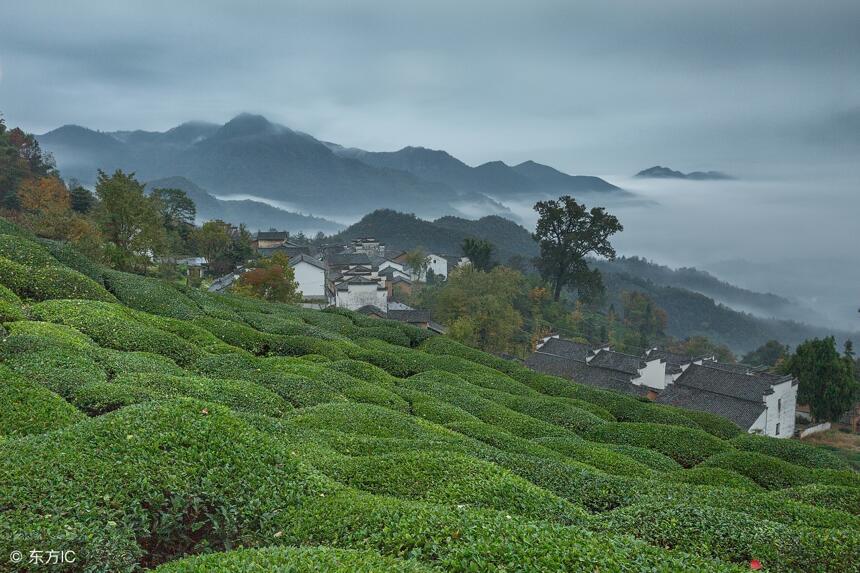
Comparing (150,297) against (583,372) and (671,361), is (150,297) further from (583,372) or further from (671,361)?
(671,361)

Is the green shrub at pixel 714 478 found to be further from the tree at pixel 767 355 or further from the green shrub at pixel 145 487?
the tree at pixel 767 355

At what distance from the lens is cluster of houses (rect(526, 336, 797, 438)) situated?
34.6 metres

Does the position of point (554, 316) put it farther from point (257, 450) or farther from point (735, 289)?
point (735, 289)

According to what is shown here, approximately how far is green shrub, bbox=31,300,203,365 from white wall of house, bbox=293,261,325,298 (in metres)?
38.9

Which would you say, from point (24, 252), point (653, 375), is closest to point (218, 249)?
point (24, 252)

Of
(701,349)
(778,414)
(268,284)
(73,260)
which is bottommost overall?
(701,349)

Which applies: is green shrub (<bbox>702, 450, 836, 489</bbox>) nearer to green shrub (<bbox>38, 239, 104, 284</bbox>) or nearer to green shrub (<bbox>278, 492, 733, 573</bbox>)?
green shrub (<bbox>278, 492, 733, 573</bbox>)

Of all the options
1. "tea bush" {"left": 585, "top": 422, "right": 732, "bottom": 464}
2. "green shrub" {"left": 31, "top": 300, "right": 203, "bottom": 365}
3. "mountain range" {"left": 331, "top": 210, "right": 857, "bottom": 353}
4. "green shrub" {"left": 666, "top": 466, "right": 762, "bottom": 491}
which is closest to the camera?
"green shrub" {"left": 666, "top": 466, "right": 762, "bottom": 491}

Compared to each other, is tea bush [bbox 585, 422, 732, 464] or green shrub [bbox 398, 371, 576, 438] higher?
green shrub [bbox 398, 371, 576, 438]

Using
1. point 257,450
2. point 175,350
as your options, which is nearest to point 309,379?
point 175,350

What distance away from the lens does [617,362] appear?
42000mm

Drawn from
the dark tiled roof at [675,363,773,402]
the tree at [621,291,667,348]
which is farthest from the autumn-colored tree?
the tree at [621,291,667,348]

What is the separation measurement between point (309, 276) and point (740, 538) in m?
52.1

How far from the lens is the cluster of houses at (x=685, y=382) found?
34625 millimetres
